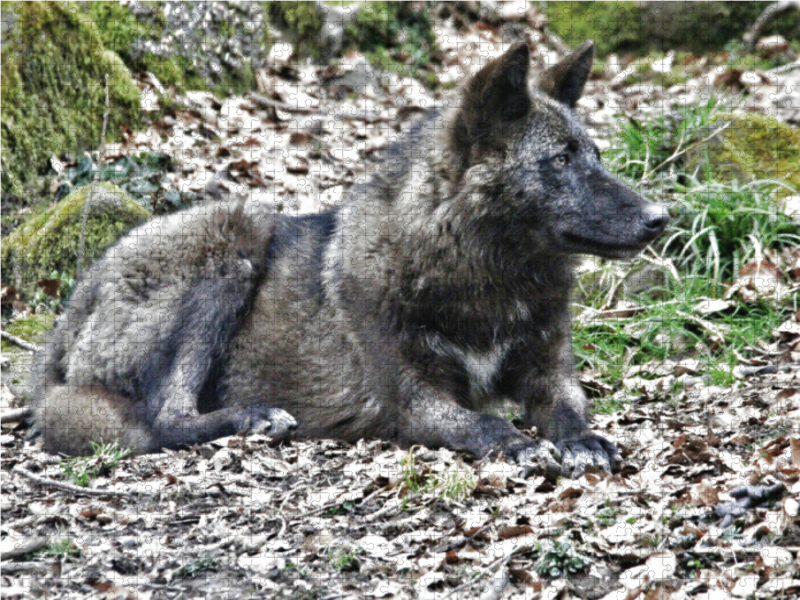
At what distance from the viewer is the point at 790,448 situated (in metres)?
3.97

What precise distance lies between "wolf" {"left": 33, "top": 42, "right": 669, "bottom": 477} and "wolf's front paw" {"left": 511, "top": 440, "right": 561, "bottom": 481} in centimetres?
2

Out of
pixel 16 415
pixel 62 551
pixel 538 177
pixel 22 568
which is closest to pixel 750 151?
pixel 538 177

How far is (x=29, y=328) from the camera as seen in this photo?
6.83 metres

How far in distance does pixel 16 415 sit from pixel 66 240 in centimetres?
181

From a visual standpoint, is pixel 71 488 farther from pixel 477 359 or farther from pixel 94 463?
pixel 477 359

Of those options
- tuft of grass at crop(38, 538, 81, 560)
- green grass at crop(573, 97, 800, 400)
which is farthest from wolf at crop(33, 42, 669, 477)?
tuft of grass at crop(38, 538, 81, 560)

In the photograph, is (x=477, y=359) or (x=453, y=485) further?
(x=477, y=359)

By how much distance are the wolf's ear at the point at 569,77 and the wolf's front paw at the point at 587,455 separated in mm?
1973

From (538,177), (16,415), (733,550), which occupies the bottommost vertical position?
(16,415)

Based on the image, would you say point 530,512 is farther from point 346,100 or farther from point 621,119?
point 346,100

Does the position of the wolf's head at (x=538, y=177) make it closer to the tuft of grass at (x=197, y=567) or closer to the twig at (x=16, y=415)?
the tuft of grass at (x=197, y=567)

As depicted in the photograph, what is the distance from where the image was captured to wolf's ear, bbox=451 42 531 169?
4688mm

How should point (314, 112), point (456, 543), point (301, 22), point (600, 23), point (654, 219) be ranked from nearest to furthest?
→ 1. point (456, 543)
2. point (654, 219)
3. point (314, 112)
4. point (301, 22)
5. point (600, 23)

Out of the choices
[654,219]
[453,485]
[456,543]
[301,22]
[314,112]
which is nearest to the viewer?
[456,543]
